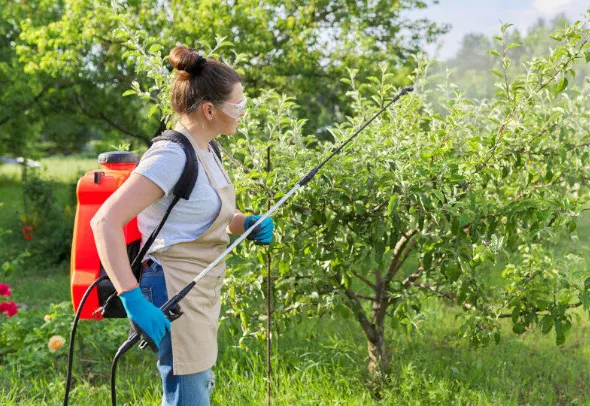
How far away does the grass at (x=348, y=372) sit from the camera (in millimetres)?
3787

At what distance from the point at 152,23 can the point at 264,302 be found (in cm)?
550

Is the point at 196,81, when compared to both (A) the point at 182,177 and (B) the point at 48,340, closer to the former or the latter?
(A) the point at 182,177

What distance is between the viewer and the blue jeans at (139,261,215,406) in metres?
2.20

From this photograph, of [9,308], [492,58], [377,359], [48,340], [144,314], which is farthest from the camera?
[492,58]

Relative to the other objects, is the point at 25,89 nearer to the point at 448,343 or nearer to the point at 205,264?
the point at 448,343

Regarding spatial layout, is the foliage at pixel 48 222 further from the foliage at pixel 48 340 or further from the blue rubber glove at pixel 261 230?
the blue rubber glove at pixel 261 230

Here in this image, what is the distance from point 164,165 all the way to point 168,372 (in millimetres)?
719

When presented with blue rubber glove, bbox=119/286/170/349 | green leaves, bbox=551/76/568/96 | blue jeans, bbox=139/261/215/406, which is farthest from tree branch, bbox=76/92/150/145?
blue rubber glove, bbox=119/286/170/349

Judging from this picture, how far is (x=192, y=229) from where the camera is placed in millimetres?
2184

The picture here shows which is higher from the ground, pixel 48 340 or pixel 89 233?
pixel 89 233

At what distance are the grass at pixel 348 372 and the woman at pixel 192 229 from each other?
1.37m

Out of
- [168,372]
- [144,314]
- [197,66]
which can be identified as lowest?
[168,372]

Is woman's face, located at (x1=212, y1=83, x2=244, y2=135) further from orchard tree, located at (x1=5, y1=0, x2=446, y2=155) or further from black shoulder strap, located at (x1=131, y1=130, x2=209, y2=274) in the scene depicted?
orchard tree, located at (x1=5, y1=0, x2=446, y2=155)

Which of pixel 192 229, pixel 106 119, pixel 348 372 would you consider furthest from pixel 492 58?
pixel 192 229
